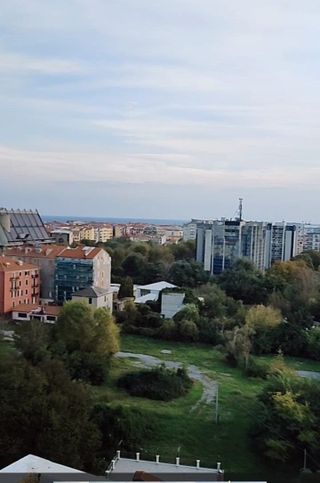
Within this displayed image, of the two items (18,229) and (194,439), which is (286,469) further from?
(18,229)

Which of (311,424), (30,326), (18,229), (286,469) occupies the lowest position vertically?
(286,469)

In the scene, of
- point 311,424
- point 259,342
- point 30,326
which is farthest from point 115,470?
point 259,342

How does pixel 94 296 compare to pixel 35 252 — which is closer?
pixel 94 296

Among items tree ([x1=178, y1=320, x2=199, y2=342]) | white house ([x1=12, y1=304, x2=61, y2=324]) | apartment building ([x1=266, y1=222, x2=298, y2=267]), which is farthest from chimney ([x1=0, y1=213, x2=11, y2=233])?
apartment building ([x1=266, y1=222, x2=298, y2=267])

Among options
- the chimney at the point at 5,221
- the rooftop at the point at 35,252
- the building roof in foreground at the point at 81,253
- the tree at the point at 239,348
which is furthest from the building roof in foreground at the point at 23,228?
the tree at the point at 239,348

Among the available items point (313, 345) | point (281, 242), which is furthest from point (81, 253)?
point (281, 242)

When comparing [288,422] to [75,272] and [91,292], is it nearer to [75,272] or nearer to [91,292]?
[91,292]
